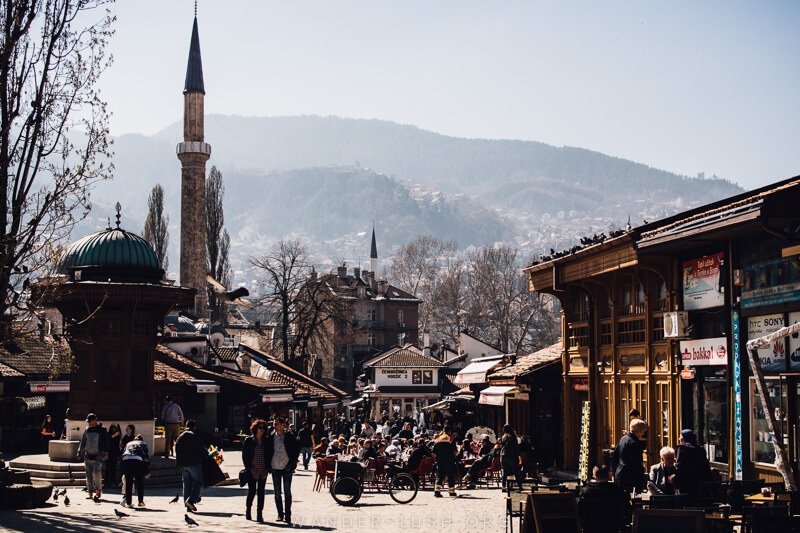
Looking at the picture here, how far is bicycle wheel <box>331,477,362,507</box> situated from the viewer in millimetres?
19703

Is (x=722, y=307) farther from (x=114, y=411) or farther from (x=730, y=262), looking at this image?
(x=114, y=411)

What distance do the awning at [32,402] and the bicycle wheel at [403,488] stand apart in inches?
679

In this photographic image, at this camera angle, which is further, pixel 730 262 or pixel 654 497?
pixel 730 262

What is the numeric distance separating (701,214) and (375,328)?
84.6 meters

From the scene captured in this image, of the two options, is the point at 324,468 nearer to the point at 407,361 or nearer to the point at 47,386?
the point at 47,386

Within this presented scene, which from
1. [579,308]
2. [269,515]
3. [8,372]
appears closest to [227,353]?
[8,372]

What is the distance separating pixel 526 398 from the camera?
29359 mm

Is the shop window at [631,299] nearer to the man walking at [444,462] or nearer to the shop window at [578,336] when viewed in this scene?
the shop window at [578,336]

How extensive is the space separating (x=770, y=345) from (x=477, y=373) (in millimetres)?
19452

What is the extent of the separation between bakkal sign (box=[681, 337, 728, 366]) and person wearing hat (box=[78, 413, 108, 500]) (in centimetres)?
960

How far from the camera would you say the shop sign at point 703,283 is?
59.9ft

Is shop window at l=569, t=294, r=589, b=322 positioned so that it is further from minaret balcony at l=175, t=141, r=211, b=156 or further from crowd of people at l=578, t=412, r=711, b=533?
minaret balcony at l=175, t=141, r=211, b=156

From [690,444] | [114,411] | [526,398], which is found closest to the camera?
[690,444]

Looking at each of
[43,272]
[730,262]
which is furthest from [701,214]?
[43,272]
